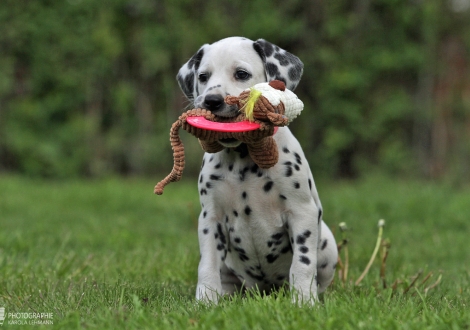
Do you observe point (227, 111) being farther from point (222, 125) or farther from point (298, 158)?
point (298, 158)

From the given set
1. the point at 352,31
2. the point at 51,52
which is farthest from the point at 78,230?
the point at 352,31

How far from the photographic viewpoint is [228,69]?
390 cm

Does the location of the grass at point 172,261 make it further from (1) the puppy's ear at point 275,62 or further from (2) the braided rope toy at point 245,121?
(1) the puppy's ear at point 275,62

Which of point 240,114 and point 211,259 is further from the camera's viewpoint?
point 211,259

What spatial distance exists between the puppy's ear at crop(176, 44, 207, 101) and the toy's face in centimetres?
7

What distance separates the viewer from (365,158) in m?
20.3

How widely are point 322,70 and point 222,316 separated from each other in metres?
15.3

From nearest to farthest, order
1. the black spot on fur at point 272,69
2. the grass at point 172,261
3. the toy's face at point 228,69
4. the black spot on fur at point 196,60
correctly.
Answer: the grass at point 172,261
the toy's face at point 228,69
the black spot on fur at point 272,69
the black spot on fur at point 196,60

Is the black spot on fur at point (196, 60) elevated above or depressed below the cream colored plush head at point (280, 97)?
above

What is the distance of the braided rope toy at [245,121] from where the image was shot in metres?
3.39

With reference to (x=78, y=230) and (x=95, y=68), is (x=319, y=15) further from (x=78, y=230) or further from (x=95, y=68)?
(x=78, y=230)

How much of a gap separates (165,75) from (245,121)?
16357mm

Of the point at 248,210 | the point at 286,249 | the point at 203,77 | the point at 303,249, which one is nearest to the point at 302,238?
the point at 303,249

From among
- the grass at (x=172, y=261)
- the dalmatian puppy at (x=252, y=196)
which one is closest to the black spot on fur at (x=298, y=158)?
the dalmatian puppy at (x=252, y=196)
